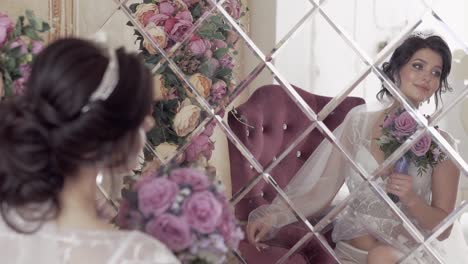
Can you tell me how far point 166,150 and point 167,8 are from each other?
Answer: 1.25ft

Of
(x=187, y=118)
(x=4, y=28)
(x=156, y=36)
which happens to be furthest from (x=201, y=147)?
(x=4, y=28)

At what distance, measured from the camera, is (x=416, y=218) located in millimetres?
1681

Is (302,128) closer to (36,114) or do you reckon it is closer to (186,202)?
(186,202)

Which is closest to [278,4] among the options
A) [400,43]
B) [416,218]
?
[400,43]

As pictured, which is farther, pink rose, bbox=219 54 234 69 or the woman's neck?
pink rose, bbox=219 54 234 69

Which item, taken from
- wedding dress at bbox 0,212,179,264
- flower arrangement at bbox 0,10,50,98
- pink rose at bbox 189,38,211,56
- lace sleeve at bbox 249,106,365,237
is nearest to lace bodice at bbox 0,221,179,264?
wedding dress at bbox 0,212,179,264

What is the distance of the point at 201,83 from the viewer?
183 cm

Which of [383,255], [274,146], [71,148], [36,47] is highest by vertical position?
[36,47]

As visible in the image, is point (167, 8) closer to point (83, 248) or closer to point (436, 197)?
point (436, 197)

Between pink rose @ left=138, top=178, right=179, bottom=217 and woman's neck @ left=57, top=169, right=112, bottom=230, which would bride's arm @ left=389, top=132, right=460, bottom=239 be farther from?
woman's neck @ left=57, top=169, right=112, bottom=230

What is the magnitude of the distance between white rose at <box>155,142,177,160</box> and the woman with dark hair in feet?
2.68

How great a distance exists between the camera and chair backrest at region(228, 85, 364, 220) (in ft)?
5.69

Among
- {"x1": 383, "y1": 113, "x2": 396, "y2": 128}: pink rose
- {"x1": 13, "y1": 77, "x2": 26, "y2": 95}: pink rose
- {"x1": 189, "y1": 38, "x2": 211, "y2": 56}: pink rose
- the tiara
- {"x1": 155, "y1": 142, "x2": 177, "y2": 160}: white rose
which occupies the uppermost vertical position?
{"x1": 13, "y1": 77, "x2": 26, "y2": 95}: pink rose

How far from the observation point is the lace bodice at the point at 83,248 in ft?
3.32
